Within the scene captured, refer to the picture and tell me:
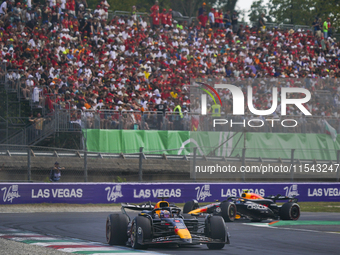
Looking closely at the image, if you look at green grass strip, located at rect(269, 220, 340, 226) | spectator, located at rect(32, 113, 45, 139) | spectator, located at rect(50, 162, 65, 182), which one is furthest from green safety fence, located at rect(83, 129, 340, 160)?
green grass strip, located at rect(269, 220, 340, 226)

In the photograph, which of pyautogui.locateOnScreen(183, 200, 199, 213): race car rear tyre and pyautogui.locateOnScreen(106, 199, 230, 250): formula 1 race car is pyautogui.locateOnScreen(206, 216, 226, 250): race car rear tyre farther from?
pyautogui.locateOnScreen(183, 200, 199, 213): race car rear tyre

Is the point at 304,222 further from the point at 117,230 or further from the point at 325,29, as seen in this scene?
the point at 325,29

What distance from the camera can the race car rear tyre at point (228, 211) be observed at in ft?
49.5

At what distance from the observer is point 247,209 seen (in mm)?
15391

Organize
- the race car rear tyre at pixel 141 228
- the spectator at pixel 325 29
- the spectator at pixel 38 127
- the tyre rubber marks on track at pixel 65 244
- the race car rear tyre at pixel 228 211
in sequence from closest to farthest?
the tyre rubber marks on track at pixel 65 244 → the race car rear tyre at pixel 141 228 → the race car rear tyre at pixel 228 211 → the spectator at pixel 38 127 → the spectator at pixel 325 29

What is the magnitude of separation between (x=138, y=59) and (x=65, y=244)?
19.7 m

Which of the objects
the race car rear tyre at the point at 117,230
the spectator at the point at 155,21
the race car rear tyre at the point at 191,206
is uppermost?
the spectator at the point at 155,21

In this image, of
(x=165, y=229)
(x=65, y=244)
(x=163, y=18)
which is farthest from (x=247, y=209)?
(x=163, y=18)

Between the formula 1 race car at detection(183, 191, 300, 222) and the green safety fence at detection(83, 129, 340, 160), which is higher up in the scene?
the green safety fence at detection(83, 129, 340, 160)

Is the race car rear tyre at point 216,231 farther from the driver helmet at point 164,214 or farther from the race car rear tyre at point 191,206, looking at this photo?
the race car rear tyre at point 191,206

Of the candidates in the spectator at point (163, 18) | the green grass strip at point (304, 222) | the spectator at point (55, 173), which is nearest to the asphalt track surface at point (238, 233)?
the green grass strip at point (304, 222)

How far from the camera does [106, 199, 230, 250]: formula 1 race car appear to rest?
966 centimetres

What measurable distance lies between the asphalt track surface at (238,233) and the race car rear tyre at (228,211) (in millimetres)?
206

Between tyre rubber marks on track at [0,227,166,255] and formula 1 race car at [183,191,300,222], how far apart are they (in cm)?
479
